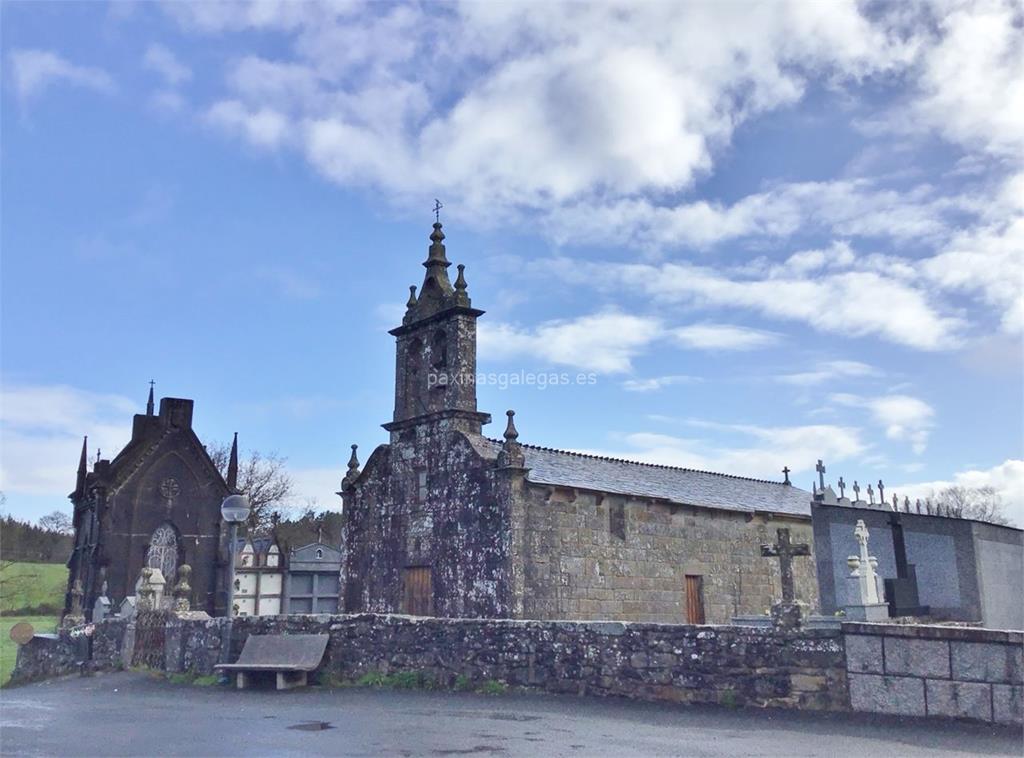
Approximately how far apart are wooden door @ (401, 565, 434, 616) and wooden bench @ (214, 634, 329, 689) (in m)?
5.70

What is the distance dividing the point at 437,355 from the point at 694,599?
9712mm

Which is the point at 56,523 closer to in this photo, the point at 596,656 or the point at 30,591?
the point at 30,591

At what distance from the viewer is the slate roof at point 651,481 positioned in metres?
20.3

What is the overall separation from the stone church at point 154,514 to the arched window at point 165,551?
43mm

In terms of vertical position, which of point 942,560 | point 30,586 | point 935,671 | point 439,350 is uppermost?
point 439,350

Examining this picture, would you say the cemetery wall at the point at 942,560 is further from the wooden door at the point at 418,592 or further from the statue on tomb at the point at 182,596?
the statue on tomb at the point at 182,596

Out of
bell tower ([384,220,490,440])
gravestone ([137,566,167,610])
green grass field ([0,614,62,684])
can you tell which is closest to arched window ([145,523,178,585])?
green grass field ([0,614,62,684])

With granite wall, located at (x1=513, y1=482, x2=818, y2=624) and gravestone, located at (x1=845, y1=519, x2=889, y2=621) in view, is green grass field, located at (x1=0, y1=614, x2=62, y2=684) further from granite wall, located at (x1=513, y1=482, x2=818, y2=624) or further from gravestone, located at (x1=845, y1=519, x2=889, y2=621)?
gravestone, located at (x1=845, y1=519, x2=889, y2=621)

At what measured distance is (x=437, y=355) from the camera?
70.1 feet

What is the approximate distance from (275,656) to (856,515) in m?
12.3

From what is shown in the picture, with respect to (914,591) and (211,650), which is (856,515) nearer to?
(914,591)

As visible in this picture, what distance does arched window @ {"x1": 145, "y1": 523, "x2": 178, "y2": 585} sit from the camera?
34.0 meters

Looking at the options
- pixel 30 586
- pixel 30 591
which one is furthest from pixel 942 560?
pixel 30 586

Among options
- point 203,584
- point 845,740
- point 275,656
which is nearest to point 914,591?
point 845,740
